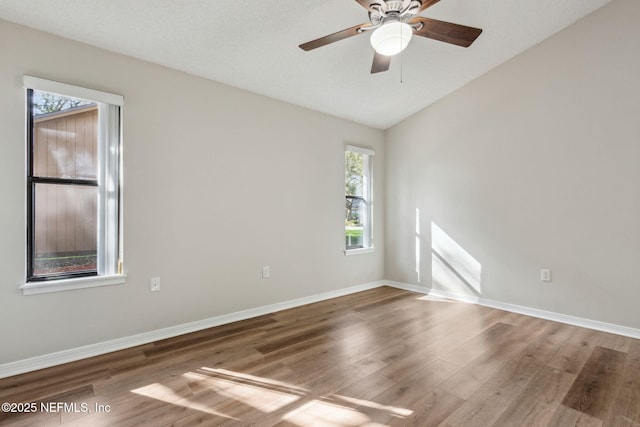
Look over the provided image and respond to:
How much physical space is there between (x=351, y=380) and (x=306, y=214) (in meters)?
2.29

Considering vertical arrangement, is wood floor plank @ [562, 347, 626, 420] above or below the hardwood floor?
below

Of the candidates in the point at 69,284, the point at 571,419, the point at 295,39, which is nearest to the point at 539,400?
the point at 571,419

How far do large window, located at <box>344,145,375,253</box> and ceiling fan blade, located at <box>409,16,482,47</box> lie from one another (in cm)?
234

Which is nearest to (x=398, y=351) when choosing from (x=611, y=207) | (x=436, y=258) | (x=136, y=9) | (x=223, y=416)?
(x=223, y=416)

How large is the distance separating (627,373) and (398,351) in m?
1.61

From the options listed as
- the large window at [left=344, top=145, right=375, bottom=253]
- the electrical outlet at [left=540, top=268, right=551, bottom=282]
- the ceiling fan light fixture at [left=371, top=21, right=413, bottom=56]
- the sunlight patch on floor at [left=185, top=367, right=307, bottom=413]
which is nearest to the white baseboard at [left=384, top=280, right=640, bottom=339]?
the electrical outlet at [left=540, top=268, right=551, bottom=282]

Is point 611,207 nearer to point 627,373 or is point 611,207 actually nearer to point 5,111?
point 627,373

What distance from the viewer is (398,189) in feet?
16.4

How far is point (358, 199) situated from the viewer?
16.1ft

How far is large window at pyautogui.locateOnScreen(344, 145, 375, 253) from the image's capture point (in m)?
4.73

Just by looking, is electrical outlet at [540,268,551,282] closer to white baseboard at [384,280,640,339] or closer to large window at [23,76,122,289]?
white baseboard at [384,280,640,339]

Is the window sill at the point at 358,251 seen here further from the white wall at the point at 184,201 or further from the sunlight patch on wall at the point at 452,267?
the sunlight patch on wall at the point at 452,267

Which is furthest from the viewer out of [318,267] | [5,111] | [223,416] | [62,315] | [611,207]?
[318,267]

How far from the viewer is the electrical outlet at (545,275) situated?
350 centimetres
